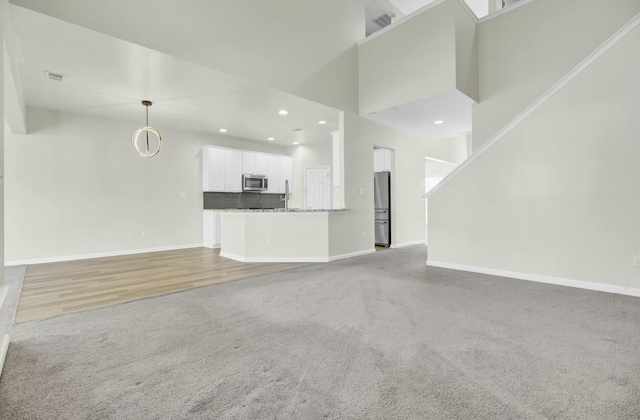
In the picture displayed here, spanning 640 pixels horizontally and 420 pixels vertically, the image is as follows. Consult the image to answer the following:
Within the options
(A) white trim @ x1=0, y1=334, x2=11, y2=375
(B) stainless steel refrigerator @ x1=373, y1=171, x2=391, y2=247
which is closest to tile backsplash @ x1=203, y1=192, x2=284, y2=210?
(B) stainless steel refrigerator @ x1=373, y1=171, x2=391, y2=247

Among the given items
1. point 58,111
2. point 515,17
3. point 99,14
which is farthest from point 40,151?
point 515,17

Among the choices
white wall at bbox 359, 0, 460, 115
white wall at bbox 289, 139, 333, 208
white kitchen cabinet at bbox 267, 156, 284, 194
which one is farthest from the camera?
white wall at bbox 289, 139, 333, 208

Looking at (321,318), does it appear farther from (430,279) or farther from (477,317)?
(430,279)

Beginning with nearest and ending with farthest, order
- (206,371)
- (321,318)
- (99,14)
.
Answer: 1. (206,371)
2. (321,318)
3. (99,14)

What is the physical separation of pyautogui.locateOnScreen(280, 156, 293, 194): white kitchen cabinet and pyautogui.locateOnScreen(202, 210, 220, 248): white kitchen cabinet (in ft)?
7.36

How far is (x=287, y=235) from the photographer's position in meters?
5.19

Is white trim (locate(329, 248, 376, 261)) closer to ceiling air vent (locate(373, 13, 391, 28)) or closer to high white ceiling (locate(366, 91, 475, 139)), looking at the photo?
high white ceiling (locate(366, 91, 475, 139))

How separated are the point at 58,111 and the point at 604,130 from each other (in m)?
7.87

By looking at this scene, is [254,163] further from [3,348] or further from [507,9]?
[3,348]

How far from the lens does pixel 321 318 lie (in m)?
2.57

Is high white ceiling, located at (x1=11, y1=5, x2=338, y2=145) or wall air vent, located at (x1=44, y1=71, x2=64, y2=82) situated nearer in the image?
high white ceiling, located at (x1=11, y1=5, x2=338, y2=145)

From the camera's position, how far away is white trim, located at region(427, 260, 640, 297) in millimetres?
3207

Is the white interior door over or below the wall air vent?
below

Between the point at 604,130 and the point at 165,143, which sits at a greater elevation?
the point at 165,143
